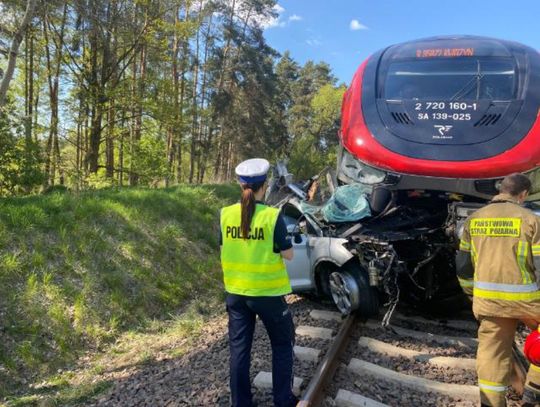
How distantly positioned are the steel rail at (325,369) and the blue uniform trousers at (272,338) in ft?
0.37

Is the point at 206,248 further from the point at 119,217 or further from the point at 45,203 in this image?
the point at 45,203

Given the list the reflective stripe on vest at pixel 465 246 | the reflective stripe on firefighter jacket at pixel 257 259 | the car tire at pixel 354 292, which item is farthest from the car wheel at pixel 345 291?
the reflective stripe on firefighter jacket at pixel 257 259

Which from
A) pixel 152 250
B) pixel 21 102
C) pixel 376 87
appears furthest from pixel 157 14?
pixel 376 87

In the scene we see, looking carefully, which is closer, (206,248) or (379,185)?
(379,185)

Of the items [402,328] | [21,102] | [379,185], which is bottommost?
[402,328]

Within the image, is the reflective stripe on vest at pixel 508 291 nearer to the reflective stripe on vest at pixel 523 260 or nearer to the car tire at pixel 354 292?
the reflective stripe on vest at pixel 523 260

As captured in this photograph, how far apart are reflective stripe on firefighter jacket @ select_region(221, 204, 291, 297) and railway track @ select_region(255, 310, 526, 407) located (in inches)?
31.9

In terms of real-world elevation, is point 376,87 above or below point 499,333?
above

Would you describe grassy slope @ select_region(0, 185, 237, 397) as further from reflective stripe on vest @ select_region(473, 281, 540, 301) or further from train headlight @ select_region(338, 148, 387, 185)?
reflective stripe on vest @ select_region(473, 281, 540, 301)

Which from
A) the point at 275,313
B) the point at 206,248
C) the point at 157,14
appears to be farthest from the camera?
the point at 157,14

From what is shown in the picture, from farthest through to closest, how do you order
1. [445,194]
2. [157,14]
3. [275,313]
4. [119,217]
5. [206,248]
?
[157,14]
[206,248]
[119,217]
[445,194]
[275,313]

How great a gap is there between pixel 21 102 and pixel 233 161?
1379 cm

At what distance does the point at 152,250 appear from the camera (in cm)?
698

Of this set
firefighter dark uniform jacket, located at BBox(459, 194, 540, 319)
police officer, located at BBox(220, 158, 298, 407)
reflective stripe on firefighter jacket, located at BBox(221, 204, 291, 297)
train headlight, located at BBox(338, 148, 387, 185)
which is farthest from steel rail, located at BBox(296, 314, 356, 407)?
train headlight, located at BBox(338, 148, 387, 185)
